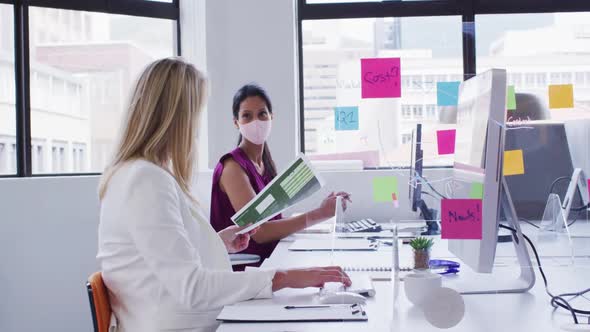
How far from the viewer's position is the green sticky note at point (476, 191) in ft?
4.27

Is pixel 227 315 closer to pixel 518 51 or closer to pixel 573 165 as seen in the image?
pixel 573 165

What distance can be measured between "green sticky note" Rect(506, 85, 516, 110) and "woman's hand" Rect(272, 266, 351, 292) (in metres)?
0.55

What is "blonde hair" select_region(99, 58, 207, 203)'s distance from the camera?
1399mm

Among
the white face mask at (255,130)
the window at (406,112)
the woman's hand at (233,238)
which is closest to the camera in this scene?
the woman's hand at (233,238)

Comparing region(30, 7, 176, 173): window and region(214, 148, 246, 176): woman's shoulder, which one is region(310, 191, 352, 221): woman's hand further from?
region(30, 7, 176, 173): window

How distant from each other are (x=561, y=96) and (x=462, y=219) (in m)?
0.44

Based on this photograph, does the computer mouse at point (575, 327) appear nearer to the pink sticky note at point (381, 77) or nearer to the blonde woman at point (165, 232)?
the blonde woman at point (165, 232)

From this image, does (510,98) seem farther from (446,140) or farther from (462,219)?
(446,140)

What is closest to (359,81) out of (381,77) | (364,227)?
(381,77)

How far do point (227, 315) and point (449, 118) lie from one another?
0.89m

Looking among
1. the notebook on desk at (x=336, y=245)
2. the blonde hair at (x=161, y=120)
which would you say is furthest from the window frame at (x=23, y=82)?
the blonde hair at (x=161, y=120)

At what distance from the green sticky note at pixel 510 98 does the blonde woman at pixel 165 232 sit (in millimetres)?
549

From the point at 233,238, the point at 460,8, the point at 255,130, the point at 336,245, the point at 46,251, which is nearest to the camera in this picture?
the point at 233,238

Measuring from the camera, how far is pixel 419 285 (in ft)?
4.24
